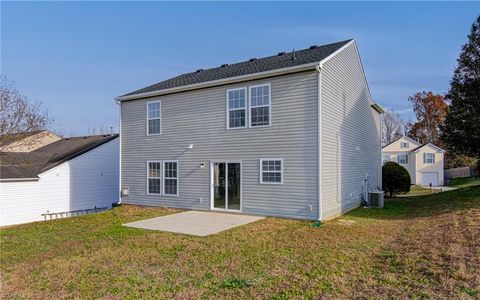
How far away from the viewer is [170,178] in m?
13.4

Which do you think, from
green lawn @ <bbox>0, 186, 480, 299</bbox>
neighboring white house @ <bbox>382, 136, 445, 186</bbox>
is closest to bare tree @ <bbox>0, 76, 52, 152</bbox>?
green lawn @ <bbox>0, 186, 480, 299</bbox>

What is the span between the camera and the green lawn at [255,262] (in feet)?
15.0

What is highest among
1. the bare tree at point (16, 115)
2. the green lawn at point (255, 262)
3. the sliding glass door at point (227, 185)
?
the bare tree at point (16, 115)

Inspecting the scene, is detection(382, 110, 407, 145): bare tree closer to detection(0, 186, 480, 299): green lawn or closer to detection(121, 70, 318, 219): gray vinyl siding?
detection(0, 186, 480, 299): green lawn

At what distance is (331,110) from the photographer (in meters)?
11.2

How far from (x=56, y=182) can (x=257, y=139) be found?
13.1 meters

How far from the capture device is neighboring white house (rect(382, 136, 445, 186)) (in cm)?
3467

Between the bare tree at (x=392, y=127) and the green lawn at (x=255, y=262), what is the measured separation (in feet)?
149

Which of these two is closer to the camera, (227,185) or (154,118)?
(227,185)

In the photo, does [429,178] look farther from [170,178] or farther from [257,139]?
[170,178]

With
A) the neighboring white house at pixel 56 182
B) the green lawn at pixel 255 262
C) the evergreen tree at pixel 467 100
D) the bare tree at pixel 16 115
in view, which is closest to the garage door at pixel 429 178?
the evergreen tree at pixel 467 100

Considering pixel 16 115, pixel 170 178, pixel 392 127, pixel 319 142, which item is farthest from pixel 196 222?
pixel 392 127

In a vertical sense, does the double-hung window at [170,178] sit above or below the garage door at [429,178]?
above

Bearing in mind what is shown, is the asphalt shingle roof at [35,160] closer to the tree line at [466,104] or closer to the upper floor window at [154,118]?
the upper floor window at [154,118]
